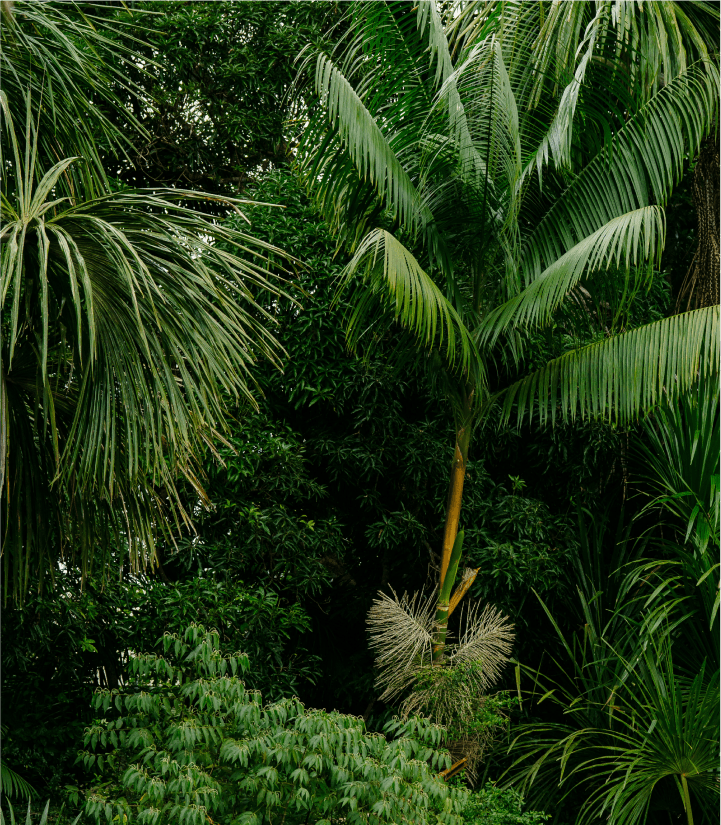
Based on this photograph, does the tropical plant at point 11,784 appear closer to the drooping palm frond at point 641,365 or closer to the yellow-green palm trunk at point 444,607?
the yellow-green palm trunk at point 444,607

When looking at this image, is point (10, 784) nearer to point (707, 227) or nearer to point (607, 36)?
point (607, 36)

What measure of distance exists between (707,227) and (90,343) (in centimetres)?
511

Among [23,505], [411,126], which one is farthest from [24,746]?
[411,126]

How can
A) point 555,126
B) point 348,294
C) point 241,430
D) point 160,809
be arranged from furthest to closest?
1. point 348,294
2. point 241,430
3. point 555,126
4. point 160,809

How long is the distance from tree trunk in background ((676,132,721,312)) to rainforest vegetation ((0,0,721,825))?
3 cm

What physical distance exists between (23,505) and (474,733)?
272cm

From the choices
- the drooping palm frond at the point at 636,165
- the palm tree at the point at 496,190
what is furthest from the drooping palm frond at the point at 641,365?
the drooping palm frond at the point at 636,165

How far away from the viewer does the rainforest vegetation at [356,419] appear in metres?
3.54

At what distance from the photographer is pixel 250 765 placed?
3.72 m

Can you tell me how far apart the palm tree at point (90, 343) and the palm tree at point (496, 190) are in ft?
3.31

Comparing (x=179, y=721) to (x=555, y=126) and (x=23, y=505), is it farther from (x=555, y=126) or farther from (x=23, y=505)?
(x=555, y=126)

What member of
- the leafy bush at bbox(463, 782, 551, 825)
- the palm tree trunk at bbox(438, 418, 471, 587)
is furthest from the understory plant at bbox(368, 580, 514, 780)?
the leafy bush at bbox(463, 782, 551, 825)

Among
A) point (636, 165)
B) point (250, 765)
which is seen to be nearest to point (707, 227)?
point (636, 165)

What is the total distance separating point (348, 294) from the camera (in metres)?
6.17
